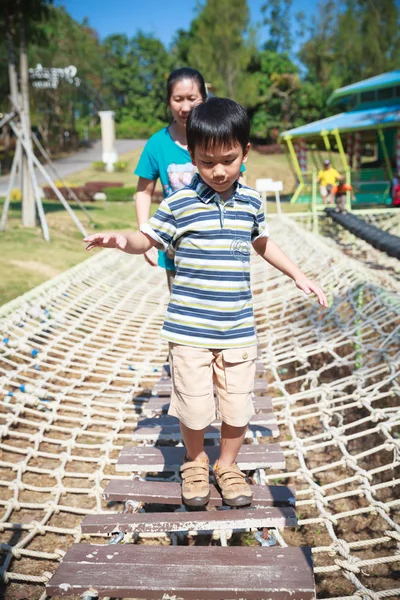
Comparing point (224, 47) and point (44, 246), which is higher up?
point (224, 47)

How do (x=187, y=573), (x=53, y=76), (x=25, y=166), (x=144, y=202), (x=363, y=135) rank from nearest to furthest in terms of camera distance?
(x=187, y=573), (x=144, y=202), (x=25, y=166), (x=363, y=135), (x=53, y=76)

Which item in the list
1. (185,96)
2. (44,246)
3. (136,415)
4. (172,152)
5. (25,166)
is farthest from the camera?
(25,166)

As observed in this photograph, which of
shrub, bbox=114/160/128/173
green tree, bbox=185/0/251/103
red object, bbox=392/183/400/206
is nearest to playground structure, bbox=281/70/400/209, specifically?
red object, bbox=392/183/400/206

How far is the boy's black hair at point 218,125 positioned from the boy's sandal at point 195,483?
989mm

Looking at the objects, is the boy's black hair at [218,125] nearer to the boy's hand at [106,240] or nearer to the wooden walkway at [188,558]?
the boy's hand at [106,240]

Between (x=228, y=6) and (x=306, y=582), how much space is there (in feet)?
98.1

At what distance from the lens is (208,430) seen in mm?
2398

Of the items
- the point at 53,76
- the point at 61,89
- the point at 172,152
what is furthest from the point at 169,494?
the point at 61,89

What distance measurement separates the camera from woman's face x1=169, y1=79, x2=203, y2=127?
227 centimetres

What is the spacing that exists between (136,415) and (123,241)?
5.10 ft

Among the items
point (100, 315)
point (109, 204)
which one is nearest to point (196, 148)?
point (100, 315)

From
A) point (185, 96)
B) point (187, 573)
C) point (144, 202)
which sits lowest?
point (187, 573)

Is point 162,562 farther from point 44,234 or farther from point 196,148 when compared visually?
point 44,234

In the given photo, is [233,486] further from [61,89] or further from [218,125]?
[61,89]
